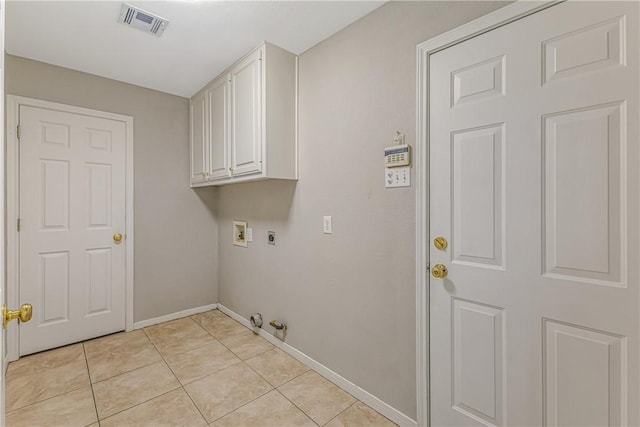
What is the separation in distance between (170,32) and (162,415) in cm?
244

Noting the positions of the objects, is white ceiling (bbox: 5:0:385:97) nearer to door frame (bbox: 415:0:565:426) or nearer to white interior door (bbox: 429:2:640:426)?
door frame (bbox: 415:0:565:426)

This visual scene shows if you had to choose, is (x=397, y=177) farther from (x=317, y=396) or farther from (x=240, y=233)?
(x=240, y=233)

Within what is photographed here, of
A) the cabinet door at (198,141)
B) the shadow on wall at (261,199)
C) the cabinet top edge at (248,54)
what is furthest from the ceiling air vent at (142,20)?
the shadow on wall at (261,199)

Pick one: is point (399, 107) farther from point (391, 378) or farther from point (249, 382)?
point (249, 382)

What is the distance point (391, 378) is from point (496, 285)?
2.72ft

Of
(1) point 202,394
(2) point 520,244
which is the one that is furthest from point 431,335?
(1) point 202,394

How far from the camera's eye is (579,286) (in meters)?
1.14

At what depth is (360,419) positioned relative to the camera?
67.8 inches

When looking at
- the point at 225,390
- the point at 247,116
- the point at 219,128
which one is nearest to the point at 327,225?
the point at 247,116

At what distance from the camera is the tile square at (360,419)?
5.52 feet

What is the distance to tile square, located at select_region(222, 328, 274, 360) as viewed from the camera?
96.7 inches

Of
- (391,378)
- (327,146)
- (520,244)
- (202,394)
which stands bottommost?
(202,394)

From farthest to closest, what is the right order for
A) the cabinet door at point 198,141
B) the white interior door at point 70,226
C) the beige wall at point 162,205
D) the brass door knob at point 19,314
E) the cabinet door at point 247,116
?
the cabinet door at point 198,141
the beige wall at point 162,205
the white interior door at point 70,226
the cabinet door at point 247,116
the brass door knob at point 19,314

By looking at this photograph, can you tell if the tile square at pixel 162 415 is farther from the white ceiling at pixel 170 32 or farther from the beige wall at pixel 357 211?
the white ceiling at pixel 170 32
